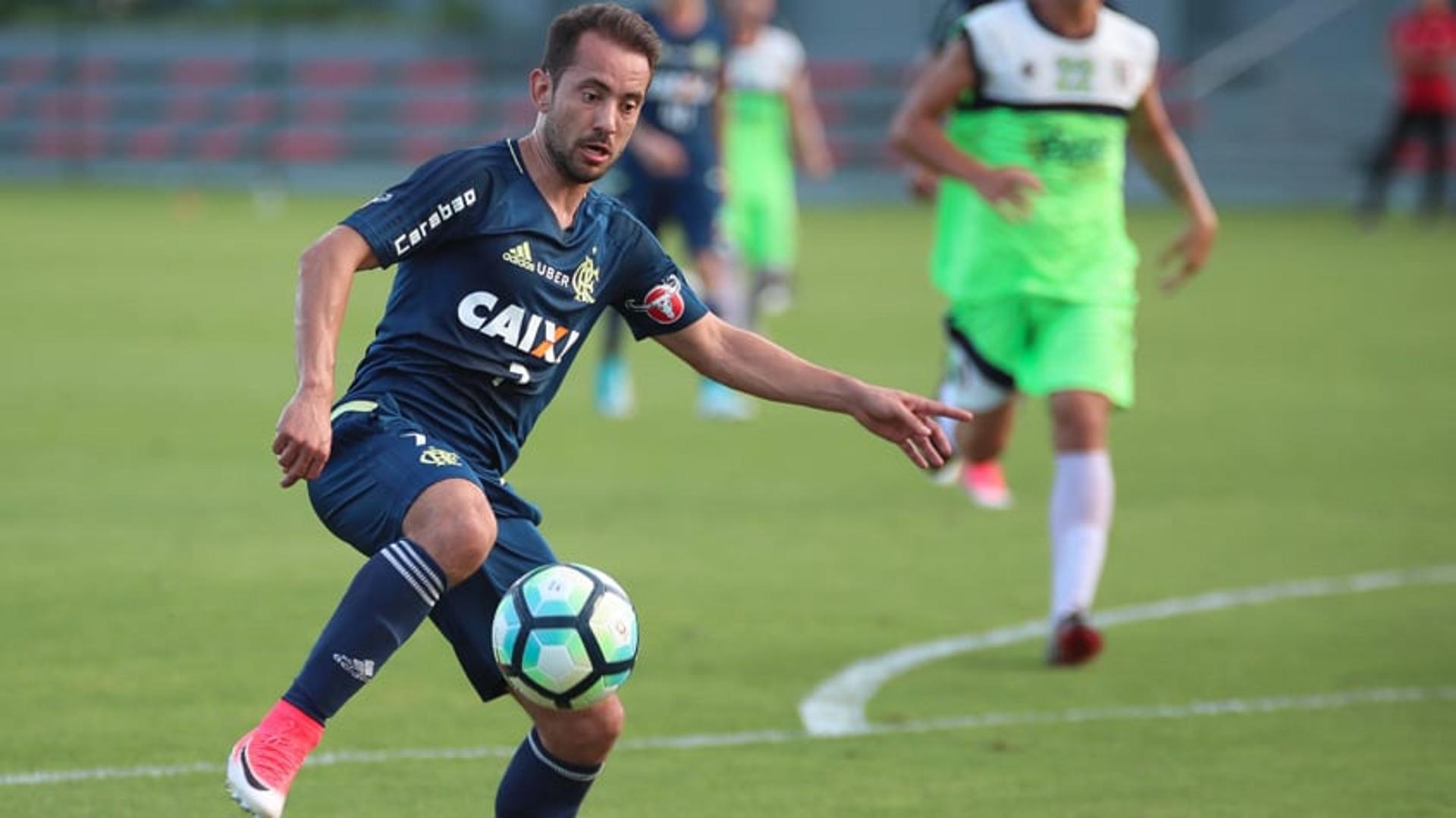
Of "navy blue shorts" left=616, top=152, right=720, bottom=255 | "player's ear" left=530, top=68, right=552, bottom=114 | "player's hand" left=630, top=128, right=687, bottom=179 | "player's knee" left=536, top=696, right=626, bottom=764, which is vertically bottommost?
"navy blue shorts" left=616, top=152, right=720, bottom=255

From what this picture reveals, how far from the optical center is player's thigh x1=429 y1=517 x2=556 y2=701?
545 centimetres

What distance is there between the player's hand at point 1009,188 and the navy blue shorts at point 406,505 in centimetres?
324

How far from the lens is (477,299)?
5.57 metres

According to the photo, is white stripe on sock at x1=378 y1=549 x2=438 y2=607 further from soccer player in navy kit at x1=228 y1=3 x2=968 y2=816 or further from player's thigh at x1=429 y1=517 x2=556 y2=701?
player's thigh at x1=429 y1=517 x2=556 y2=701

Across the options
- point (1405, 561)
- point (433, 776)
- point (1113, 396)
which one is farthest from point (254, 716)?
point (1405, 561)

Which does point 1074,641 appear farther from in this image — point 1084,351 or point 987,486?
point 987,486

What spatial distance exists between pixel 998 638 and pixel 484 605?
3.56 metres

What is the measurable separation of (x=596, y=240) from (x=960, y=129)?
357 centimetres

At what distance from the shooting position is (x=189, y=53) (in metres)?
44.0

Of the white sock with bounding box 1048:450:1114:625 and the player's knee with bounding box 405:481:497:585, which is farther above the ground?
the player's knee with bounding box 405:481:497:585

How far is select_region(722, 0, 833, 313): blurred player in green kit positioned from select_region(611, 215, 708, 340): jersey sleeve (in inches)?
511

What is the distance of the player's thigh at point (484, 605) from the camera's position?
5.45 metres

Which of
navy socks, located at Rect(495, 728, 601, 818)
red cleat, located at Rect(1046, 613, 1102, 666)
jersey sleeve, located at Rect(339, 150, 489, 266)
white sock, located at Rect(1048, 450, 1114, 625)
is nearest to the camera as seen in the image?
jersey sleeve, located at Rect(339, 150, 489, 266)

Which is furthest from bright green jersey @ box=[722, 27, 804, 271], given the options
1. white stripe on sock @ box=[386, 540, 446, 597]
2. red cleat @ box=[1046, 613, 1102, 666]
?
white stripe on sock @ box=[386, 540, 446, 597]
